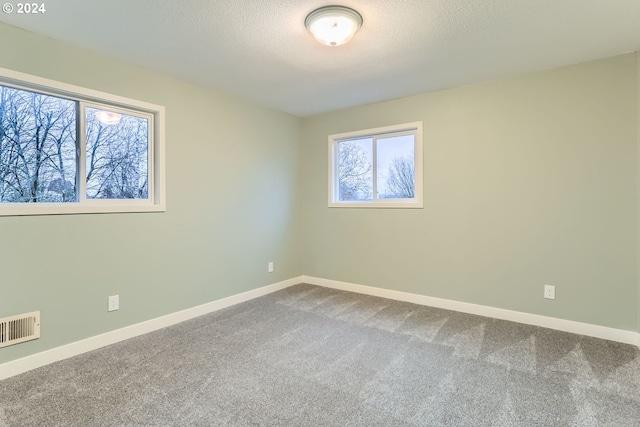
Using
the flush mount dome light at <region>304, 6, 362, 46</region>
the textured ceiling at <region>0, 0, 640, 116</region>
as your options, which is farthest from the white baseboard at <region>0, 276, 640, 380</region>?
the flush mount dome light at <region>304, 6, 362, 46</region>

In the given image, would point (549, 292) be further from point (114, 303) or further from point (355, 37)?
point (114, 303)

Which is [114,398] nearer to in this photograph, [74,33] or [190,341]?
[190,341]

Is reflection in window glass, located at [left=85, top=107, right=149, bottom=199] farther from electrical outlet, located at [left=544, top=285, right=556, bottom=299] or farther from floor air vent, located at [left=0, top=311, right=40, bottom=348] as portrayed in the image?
electrical outlet, located at [left=544, top=285, right=556, bottom=299]

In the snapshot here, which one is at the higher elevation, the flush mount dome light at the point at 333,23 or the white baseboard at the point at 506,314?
the flush mount dome light at the point at 333,23

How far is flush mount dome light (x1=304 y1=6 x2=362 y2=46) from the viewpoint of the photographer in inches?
75.9

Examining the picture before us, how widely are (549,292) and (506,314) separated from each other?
43cm

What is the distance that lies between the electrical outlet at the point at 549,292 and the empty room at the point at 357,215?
0.01 metres

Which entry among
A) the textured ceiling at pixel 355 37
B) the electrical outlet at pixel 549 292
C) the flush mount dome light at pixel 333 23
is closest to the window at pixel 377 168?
the textured ceiling at pixel 355 37

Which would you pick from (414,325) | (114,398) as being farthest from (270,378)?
(414,325)

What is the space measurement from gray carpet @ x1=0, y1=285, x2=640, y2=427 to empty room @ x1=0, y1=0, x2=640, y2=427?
19 mm

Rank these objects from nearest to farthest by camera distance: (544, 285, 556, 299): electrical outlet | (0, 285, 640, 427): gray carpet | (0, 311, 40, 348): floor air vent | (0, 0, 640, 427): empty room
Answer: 1. (0, 285, 640, 427): gray carpet
2. (0, 0, 640, 427): empty room
3. (0, 311, 40, 348): floor air vent
4. (544, 285, 556, 299): electrical outlet

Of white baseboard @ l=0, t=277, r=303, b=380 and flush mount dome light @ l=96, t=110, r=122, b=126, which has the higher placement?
flush mount dome light @ l=96, t=110, r=122, b=126

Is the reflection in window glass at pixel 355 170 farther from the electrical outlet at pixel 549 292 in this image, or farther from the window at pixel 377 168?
the electrical outlet at pixel 549 292

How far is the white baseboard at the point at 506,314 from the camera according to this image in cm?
259
